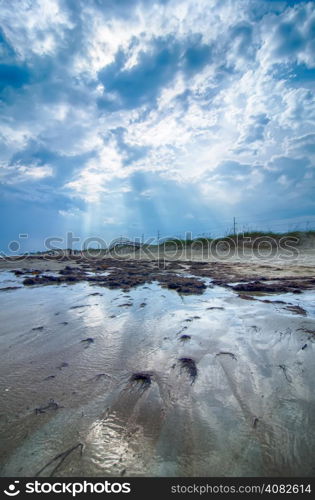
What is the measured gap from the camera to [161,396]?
2.01m

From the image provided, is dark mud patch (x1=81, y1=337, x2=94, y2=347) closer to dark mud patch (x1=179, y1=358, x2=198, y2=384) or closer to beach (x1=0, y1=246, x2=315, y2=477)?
beach (x1=0, y1=246, x2=315, y2=477)

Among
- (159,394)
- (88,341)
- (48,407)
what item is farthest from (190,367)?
(88,341)

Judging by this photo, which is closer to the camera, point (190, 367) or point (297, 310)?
point (190, 367)

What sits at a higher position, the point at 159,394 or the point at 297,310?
the point at 297,310

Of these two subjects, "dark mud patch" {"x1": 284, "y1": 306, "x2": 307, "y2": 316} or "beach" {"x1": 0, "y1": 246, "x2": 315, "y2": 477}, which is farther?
"dark mud patch" {"x1": 284, "y1": 306, "x2": 307, "y2": 316}

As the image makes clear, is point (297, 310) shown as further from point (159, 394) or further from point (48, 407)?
point (48, 407)

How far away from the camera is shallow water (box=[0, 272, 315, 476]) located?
4.49ft

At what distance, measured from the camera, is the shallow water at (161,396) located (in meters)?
1.37

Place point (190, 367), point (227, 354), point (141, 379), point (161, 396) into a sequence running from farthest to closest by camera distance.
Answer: point (227, 354) → point (190, 367) → point (141, 379) → point (161, 396)

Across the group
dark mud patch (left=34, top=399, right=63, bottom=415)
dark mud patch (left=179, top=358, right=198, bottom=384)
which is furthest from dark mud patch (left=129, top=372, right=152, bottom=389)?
dark mud patch (left=34, top=399, right=63, bottom=415)

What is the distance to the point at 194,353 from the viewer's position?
281cm

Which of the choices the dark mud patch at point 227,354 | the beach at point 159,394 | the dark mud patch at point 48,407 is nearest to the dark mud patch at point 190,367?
the beach at point 159,394
